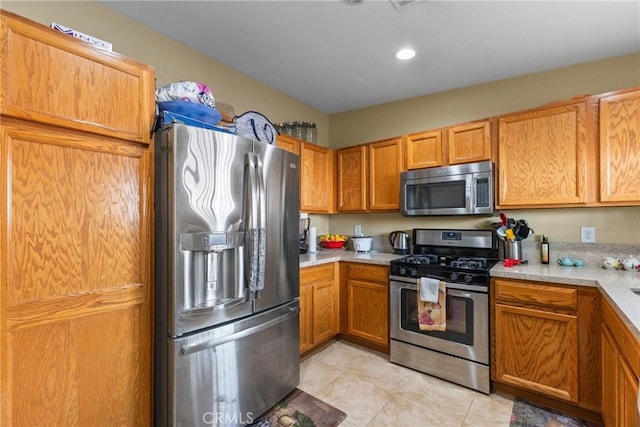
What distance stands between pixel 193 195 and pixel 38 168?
616 millimetres

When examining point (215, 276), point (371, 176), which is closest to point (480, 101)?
point (371, 176)

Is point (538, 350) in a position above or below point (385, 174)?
below

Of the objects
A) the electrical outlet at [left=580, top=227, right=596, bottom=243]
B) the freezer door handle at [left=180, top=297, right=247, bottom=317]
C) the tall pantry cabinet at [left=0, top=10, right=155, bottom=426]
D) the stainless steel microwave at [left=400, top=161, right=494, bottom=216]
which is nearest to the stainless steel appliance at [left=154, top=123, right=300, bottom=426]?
the freezer door handle at [left=180, top=297, right=247, bottom=317]

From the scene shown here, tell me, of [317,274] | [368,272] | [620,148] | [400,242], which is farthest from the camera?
[400,242]

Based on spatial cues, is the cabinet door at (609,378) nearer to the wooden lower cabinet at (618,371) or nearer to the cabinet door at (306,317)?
the wooden lower cabinet at (618,371)

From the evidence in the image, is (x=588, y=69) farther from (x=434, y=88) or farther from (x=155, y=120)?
(x=155, y=120)

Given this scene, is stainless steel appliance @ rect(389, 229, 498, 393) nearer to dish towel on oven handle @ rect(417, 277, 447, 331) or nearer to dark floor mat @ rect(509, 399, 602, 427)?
dish towel on oven handle @ rect(417, 277, 447, 331)

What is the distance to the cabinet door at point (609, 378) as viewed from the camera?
4.59 feet

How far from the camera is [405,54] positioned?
2354mm

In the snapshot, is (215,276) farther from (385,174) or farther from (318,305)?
(385,174)

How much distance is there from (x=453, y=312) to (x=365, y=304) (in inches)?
31.2

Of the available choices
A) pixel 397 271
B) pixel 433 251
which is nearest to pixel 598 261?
pixel 433 251

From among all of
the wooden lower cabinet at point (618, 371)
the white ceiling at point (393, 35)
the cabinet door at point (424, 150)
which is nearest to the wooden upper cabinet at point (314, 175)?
the white ceiling at point (393, 35)

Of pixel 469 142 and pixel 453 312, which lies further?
pixel 469 142
